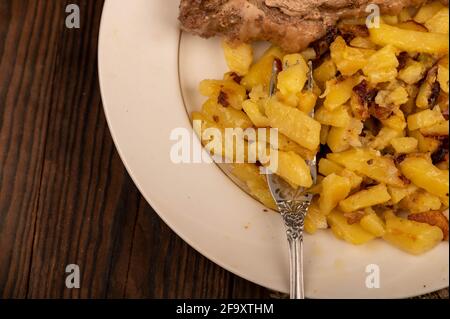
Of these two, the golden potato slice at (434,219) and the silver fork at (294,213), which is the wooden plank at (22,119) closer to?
the silver fork at (294,213)

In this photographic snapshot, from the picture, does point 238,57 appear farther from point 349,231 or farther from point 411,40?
point 349,231

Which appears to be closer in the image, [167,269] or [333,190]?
[333,190]

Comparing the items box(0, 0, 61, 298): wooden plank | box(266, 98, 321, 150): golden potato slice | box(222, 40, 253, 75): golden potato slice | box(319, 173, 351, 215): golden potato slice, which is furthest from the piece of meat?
box(0, 0, 61, 298): wooden plank

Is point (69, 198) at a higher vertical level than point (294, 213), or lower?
higher

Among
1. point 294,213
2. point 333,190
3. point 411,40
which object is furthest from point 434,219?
point 411,40

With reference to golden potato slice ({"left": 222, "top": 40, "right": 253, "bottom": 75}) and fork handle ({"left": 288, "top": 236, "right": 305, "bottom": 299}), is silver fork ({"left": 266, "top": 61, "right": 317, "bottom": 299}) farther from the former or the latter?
golden potato slice ({"left": 222, "top": 40, "right": 253, "bottom": 75})
